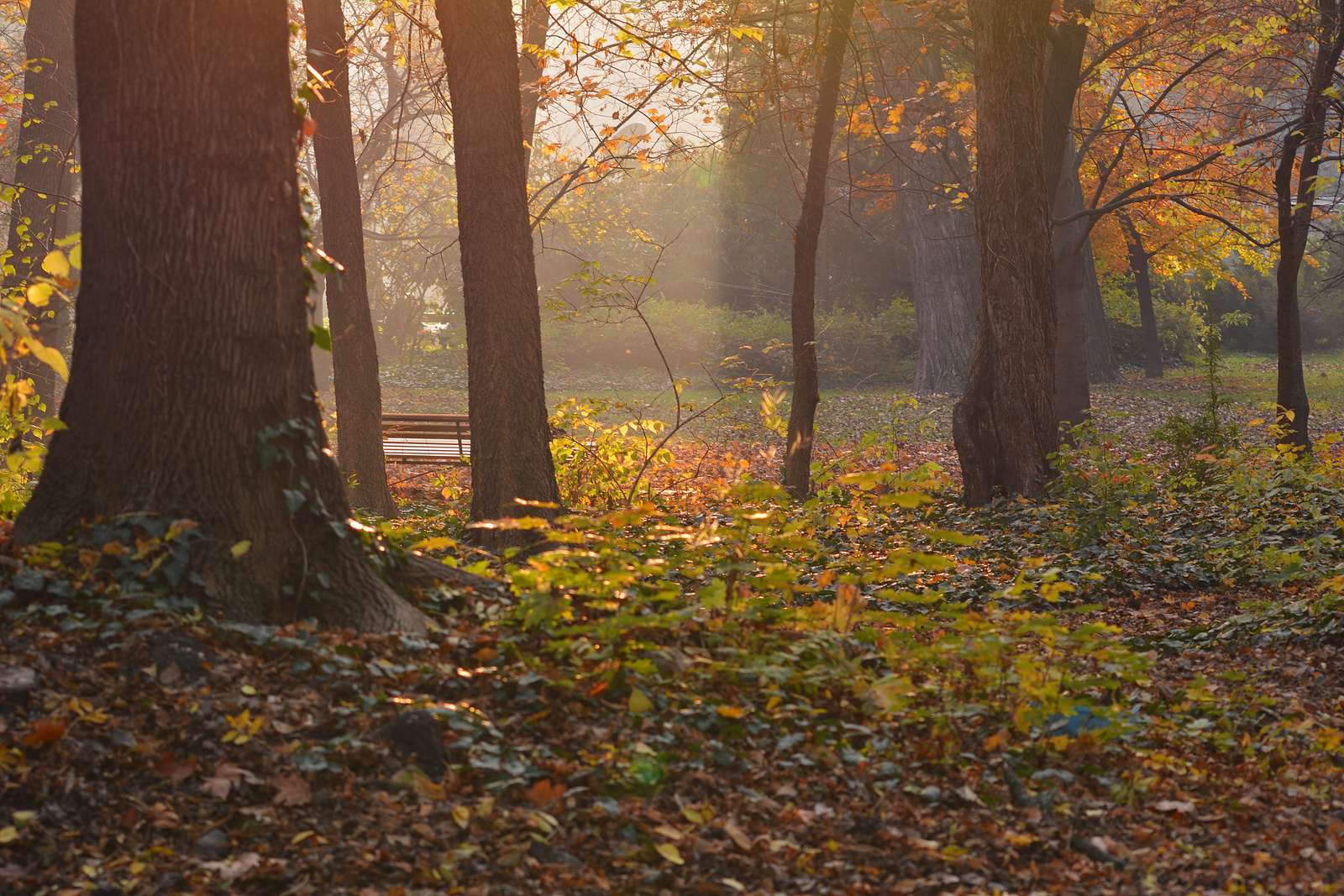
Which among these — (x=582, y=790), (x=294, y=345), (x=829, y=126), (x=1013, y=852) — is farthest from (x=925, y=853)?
(x=829, y=126)

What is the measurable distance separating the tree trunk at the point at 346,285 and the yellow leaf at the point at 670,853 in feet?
23.2

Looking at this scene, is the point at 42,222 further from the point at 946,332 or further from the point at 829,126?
the point at 946,332

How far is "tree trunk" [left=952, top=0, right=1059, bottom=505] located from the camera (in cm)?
913

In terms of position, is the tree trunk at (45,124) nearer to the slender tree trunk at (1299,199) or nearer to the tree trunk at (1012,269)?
the tree trunk at (1012,269)

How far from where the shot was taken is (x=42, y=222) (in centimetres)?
1309

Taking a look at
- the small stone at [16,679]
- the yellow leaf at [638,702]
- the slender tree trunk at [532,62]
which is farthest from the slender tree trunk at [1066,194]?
the small stone at [16,679]

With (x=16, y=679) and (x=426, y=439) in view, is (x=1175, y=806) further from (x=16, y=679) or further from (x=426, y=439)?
(x=426, y=439)

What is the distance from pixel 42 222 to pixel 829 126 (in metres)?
10.7

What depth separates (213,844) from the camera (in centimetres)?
280

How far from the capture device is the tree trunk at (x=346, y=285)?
9148 mm

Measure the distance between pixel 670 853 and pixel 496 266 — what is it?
458 centimetres

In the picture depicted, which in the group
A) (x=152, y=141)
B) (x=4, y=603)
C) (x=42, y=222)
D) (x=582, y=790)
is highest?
(x=42, y=222)

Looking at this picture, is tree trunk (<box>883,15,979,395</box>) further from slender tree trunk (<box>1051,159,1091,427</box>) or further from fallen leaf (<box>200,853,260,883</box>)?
fallen leaf (<box>200,853,260,883</box>)

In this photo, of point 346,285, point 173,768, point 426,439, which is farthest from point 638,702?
point 426,439
